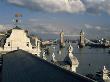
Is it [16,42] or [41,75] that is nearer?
[41,75]

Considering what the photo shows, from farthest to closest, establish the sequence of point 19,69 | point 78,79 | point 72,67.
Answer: point 72,67 → point 19,69 → point 78,79

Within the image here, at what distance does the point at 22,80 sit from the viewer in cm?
1337

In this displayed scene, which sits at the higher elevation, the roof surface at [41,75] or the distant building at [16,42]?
the distant building at [16,42]

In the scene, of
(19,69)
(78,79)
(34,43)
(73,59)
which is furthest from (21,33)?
(78,79)

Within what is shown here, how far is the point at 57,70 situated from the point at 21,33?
85.0 feet

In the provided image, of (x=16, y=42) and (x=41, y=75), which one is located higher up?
(x=16, y=42)

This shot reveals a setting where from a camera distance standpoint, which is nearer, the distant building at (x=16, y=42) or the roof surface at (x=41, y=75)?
the roof surface at (x=41, y=75)

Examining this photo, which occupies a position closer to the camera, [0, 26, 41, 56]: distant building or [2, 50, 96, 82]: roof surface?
[2, 50, 96, 82]: roof surface

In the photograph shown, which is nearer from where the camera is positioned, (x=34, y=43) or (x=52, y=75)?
(x=52, y=75)

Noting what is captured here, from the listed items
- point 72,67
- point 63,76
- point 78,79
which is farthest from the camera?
point 72,67

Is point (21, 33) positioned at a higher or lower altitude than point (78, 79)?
higher

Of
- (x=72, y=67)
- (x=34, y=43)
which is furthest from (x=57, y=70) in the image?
(x=34, y=43)

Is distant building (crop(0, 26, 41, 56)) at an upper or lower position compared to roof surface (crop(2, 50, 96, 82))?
upper

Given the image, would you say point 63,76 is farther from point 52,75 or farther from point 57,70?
point 57,70
